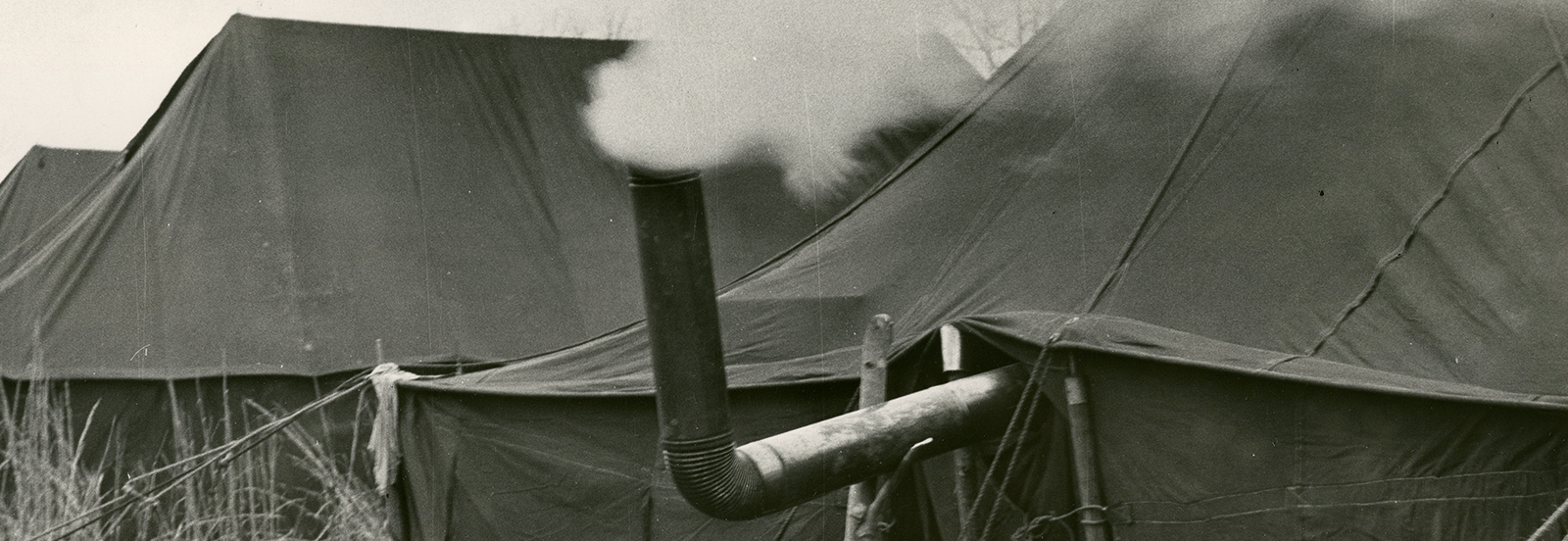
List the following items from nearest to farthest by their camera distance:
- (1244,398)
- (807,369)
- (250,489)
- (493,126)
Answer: (1244,398) → (807,369) → (250,489) → (493,126)

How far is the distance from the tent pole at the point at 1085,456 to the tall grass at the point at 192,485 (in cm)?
325

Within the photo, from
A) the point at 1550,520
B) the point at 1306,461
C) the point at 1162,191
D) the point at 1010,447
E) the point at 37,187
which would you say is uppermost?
the point at 37,187

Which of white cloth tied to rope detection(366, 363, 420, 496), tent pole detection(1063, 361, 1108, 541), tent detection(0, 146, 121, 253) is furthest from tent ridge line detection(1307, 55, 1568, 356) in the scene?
tent detection(0, 146, 121, 253)

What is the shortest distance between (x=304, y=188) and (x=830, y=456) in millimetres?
4955

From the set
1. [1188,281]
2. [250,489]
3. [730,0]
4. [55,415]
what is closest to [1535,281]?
[1188,281]

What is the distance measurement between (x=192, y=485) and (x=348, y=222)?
75.6 inches

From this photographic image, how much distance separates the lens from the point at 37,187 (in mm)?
9078

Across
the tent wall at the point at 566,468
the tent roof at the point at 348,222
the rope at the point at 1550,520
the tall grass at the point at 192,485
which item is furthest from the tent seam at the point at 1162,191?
the tent roof at the point at 348,222

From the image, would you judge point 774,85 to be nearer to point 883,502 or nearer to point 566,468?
point 566,468

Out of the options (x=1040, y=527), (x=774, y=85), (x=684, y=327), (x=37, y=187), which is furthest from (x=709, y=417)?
(x=37, y=187)

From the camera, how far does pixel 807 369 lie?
491 cm

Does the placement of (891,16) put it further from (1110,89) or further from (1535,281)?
(1535,281)

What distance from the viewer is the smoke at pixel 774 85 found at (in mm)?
3574

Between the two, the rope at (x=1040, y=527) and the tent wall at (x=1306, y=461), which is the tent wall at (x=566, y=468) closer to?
the rope at (x=1040, y=527)
